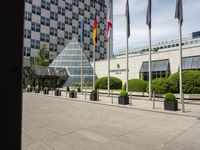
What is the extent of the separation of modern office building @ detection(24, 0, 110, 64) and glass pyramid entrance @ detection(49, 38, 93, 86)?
962 centimetres

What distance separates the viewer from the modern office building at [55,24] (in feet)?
178

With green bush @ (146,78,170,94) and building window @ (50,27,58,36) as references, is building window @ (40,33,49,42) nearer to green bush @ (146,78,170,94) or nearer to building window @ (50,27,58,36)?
building window @ (50,27,58,36)

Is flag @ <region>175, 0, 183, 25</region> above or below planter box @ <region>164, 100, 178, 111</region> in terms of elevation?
above

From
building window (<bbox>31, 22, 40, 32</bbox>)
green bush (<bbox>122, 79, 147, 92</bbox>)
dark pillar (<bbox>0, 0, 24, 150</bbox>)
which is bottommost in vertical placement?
green bush (<bbox>122, 79, 147, 92</bbox>)

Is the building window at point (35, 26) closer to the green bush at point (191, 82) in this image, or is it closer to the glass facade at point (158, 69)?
the glass facade at point (158, 69)

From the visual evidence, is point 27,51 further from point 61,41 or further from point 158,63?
point 158,63

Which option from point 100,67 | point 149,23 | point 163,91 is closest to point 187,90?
point 163,91

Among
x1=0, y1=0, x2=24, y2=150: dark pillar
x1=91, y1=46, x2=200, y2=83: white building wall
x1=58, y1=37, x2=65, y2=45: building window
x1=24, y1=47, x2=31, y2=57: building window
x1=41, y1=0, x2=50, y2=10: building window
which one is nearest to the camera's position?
x1=0, y1=0, x2=24, y2=150: dark pillar

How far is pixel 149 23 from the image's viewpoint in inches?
813

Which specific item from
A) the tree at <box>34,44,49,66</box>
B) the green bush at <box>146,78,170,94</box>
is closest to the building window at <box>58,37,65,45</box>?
the tree at <box>34,44,49,66</box>

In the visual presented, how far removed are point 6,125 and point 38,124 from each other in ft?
28.9

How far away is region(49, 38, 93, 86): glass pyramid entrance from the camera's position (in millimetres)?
45116

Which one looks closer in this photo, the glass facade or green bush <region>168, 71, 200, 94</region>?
green bush <region>168, 71, 200, 94</region>

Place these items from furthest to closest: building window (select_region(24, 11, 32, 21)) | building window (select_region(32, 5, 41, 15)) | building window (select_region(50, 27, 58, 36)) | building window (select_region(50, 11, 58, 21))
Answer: building window (select_region(50, 11, 58, 21)), building window (select_region(50, 27, 58, 36)), building window (select_region(32, 5, 41, 15)), building window (select_region(24, 11, 32, 21))
